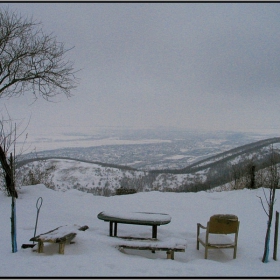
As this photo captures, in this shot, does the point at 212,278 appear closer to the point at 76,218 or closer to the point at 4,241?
the point at 4,241

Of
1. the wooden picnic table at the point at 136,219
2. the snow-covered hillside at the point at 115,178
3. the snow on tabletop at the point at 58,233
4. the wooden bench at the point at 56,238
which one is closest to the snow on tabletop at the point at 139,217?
the wooden picnic table at the point at 136,219

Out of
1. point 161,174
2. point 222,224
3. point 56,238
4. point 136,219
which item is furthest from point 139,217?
point 161,174

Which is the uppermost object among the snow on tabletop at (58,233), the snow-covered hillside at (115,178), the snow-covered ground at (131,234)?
the snow on tabletop at (58,233)

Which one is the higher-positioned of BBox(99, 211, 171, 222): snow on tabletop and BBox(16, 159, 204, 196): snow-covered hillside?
BBox(99, 211, 171, 222): snow on tabletop

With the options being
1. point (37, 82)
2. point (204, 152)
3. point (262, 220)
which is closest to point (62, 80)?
point (37, 82)

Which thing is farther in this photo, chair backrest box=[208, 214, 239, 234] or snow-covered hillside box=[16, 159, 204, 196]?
snow-covered hillside box=[16, 159, 204, 196]

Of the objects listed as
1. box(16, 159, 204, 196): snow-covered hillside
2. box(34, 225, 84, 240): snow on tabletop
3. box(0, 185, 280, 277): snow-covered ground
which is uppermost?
box(34, 225, 84, 240): snow on tabletop

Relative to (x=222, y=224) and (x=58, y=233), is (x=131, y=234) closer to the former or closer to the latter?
(x=58, y=233)

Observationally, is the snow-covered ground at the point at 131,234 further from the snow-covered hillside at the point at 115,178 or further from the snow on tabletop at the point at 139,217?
the snow-covered hillside at the point at 115,178

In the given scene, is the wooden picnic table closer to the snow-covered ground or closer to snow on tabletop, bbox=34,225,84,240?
the snow-covered ground

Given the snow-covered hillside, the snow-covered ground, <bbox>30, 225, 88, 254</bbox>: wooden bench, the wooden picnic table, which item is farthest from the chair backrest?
the snow-covered hillside
